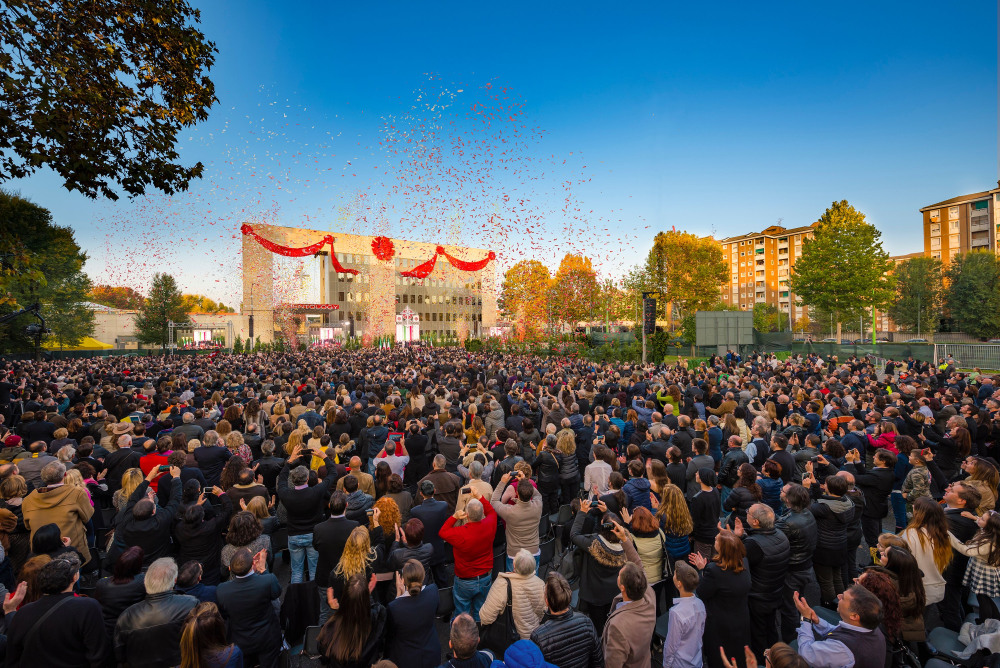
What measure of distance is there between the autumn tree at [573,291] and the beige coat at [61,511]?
111 ft

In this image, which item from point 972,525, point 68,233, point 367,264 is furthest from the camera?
point 367,264

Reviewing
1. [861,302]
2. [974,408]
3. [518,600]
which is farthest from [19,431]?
[861,302]

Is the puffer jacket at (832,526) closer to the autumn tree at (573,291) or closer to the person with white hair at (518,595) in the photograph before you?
A: the person with white hair at (518,595)

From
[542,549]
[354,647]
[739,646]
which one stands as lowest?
[542,549]

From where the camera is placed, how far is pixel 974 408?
833cm

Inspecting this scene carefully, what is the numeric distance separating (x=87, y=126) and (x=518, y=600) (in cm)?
721

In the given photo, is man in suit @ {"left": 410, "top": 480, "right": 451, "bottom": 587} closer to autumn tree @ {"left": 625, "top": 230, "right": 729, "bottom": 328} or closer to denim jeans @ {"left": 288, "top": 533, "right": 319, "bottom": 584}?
denim jeans @ {"left": 288, "top": 533, "right": 319, "bottom": 584}

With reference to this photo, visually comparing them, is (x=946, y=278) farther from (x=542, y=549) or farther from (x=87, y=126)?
(x=87, y=126)

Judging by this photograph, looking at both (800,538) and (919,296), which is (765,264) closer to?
(919,296)

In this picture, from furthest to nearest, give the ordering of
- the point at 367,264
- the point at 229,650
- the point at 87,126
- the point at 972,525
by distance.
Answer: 1. the point at 367,264
2. the point at 87,126
3. the point at 972,525
4. the point at 229,650

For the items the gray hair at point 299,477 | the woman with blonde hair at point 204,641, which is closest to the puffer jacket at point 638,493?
the gray hair at point 299,477

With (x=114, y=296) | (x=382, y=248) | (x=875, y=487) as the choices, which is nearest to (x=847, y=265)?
(x=382, y=248)

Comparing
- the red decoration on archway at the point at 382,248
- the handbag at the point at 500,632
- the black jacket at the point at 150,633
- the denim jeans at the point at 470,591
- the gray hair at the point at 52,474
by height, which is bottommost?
the denim jeans at the point at 470,591

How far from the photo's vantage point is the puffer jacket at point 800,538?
4176mm
